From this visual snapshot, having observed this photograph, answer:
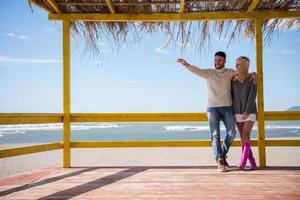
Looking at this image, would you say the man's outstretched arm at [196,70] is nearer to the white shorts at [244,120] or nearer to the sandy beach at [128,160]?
the white shorts at [244,120]

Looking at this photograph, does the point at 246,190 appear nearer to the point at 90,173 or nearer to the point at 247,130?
the point at 247,130

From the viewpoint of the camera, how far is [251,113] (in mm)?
4793

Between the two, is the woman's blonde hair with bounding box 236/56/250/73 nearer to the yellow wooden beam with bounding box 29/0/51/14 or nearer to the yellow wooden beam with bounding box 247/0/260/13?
the yellow wooden beam with bounding box 247/0/260/13

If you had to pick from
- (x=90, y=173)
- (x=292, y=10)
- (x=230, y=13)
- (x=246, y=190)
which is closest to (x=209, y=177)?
(x=246, y=190)

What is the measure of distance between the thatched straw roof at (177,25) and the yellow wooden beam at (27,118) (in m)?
1.22

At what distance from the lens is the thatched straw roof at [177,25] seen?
205 inches

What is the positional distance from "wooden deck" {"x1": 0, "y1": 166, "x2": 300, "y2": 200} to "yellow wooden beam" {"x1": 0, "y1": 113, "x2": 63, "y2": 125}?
654 millimetres

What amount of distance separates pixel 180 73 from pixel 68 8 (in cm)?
4521

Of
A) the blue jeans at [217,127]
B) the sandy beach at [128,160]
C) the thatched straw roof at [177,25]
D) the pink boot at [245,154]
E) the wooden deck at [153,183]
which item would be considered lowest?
the sandy beach at [128,160]

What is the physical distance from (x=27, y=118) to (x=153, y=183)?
1.73 m

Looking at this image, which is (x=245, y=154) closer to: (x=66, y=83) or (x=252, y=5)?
(x=252, y=5)

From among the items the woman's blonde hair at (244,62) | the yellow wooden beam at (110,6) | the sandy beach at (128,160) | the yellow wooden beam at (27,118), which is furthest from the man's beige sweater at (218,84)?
the sandy beach at (128,160)

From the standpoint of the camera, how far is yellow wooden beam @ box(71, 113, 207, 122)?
5262 mm

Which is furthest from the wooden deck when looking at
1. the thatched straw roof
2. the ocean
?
the ocean
